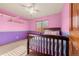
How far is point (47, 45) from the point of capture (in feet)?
4.88

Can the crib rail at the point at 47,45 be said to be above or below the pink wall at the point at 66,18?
below

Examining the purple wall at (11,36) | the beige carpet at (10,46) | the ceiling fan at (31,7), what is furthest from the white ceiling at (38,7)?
the beige carpet at (10,46)

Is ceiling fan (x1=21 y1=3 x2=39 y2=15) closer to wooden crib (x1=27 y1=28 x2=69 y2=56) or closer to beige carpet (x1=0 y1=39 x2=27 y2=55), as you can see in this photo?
wooden crib (x1=27 y1=28 x2=69 y2=56)

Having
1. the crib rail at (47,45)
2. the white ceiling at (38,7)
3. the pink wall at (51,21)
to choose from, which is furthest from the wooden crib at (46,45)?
the white ceiling at (38,7)

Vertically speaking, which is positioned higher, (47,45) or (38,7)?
(38,7)

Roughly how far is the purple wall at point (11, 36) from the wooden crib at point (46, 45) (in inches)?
3.8

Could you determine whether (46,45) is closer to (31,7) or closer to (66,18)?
(66,18)

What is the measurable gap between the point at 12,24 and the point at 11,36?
6.7 inches

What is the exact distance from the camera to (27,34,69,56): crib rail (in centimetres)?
143

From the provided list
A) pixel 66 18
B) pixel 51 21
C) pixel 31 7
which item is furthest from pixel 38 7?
pixel 66 18

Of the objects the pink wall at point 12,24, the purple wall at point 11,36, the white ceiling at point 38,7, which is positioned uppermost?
the white ceiling at point 38,7

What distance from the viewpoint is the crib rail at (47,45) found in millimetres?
1427

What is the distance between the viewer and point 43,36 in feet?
4.79

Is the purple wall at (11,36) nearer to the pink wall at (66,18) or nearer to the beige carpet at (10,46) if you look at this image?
the beige carpet at (10,46)
